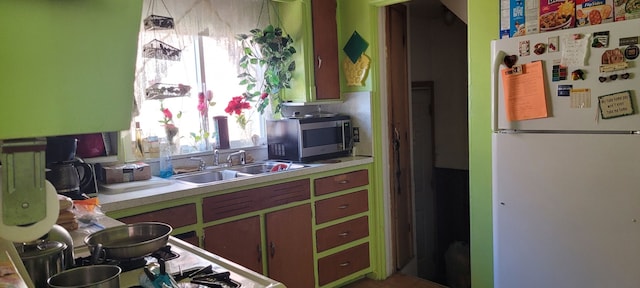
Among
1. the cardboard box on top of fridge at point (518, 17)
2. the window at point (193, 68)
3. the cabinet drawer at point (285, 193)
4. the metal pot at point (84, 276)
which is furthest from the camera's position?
the window at point (193, 68)

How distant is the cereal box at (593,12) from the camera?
2.11 m

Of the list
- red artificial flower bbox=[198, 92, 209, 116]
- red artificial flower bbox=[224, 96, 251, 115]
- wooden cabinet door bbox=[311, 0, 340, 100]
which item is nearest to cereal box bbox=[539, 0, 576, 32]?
wooden cabinet door bbox=[311, 0, 340, 100]

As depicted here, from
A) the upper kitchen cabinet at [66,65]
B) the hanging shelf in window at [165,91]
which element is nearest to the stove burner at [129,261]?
the upper kitchen cabinet at [66,65]

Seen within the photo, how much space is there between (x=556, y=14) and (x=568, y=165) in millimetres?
820

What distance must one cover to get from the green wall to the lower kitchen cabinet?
1.05 m

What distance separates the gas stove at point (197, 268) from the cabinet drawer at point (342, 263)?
179 centimetres

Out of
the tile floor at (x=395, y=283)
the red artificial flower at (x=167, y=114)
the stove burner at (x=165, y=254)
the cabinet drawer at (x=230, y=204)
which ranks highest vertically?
the red artificial flower at (x=167, y=114)

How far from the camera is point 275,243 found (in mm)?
2779

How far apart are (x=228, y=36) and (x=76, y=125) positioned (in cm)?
264

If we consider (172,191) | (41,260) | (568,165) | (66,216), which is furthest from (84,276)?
(568,165)

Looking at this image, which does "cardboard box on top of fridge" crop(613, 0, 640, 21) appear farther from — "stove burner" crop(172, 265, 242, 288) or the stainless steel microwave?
"stove burner" crop(172, 265, 242, 288)

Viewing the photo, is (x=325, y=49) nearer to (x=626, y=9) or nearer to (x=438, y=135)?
(x=438, y=135)

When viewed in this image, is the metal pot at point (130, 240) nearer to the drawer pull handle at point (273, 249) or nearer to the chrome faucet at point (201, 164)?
the drawer pull handle at point (273, 249)

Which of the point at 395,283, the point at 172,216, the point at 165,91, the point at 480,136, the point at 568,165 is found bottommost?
the point at 395,283
